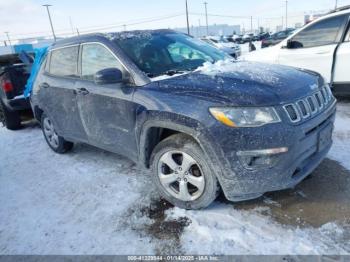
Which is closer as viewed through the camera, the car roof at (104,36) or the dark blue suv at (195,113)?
the dark blue suv at (195,113)

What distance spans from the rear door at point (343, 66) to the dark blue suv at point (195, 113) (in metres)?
2.86

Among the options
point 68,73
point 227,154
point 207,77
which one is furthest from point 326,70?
point 68,73

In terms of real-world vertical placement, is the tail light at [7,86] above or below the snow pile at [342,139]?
above

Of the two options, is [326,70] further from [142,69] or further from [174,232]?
[174,232]

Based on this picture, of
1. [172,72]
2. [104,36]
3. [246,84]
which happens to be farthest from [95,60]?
[246,84]

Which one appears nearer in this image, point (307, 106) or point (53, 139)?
point (307, 106)

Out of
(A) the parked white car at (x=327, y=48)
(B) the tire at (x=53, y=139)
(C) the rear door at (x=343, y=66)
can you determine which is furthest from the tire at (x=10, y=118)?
(C) the rear door at (x=343, y=66)

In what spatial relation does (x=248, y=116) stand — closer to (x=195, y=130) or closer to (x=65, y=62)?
(x=195, y=130)

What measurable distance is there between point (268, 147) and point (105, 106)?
1.85 metres

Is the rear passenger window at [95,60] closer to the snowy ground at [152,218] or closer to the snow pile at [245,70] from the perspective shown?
the snow pile at [245,70]

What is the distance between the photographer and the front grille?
8.29 ft

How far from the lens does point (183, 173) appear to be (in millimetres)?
2906

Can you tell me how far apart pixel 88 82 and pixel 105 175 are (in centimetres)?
122

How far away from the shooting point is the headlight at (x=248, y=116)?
2459 millimetres
